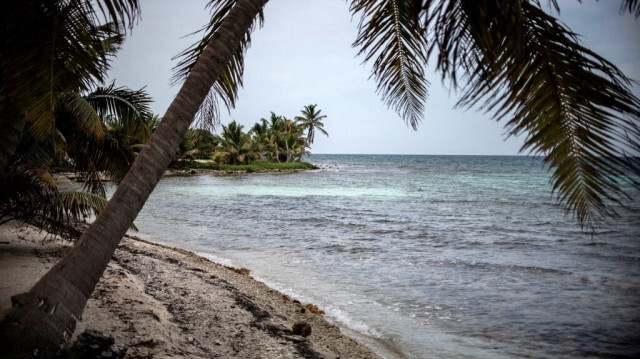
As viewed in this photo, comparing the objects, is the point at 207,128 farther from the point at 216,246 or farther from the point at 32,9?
the point at 216,246

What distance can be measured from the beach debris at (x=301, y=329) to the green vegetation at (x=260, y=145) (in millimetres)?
41882

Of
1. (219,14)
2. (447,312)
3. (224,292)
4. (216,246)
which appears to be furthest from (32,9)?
(216,246)

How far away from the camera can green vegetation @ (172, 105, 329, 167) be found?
48.0 meters

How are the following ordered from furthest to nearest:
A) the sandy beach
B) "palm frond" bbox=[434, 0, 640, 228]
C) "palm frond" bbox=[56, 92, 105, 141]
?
"palm frond" bbox=[56, 92, 105, 141] → the sandy beach → "palm frond" bbox=[434, 0, 640, 228]

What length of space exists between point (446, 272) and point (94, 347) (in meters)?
7.15

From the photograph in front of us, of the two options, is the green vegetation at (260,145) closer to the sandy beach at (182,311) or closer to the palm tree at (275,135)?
the palm tree at (275,135)

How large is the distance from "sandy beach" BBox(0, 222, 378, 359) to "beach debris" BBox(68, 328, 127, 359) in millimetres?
401

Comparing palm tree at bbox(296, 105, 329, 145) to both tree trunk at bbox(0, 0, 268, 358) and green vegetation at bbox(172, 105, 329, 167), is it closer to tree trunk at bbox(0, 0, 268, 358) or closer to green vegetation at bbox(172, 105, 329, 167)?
green vegetation at bbox(172, 105, 329, 167)

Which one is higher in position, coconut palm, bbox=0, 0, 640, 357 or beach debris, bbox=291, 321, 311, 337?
coconut palm, bbox=0, 0, 640, 357

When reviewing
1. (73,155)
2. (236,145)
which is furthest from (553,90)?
(236,145)

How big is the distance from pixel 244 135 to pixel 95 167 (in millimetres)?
45138

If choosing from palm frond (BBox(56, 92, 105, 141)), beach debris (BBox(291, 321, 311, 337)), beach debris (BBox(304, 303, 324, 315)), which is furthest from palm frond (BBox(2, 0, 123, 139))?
beach debris (BBox(304, 303, 324, 315))

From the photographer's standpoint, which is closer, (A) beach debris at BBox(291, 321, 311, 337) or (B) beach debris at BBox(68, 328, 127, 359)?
(B) beach debris at BBox(68, 328, 127, 359)

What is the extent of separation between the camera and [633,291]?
682 centimetres
